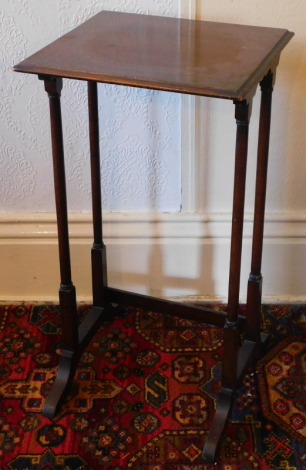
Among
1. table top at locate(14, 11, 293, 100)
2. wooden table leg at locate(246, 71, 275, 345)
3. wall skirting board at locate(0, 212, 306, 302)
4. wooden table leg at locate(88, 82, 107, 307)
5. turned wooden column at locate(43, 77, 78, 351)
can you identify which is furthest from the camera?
wall skirting board at locate(0, 212, 306, 302)

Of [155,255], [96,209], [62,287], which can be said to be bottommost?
[155,255]

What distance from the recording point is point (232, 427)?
163 cm

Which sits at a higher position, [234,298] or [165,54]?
[165,54]

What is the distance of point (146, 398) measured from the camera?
1.71 m

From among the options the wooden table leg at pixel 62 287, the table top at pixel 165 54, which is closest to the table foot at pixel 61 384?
the wooden table leg at pixel 62 287

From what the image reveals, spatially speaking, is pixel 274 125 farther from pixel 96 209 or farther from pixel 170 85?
pixel 170 85

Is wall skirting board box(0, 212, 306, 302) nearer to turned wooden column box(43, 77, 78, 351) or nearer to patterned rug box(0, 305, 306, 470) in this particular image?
Result: patterned rug box(0, 305, 306, 470)

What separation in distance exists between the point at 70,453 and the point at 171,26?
1.04m

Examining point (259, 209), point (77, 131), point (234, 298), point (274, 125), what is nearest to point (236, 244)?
point (234, 298)

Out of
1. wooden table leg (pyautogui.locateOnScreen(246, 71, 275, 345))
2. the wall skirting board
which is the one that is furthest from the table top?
the wall skirting board

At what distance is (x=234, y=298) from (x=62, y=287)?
1.47 feet

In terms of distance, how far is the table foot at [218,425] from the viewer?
1535 mm

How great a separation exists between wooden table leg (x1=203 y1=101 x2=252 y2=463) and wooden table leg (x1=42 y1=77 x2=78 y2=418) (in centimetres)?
40

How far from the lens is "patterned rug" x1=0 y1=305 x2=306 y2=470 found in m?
1.56
